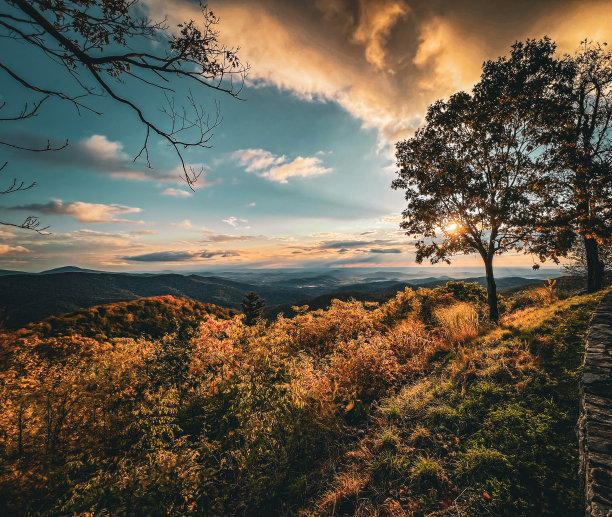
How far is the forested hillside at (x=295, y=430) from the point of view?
272 cm

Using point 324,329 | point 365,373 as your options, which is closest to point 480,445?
point 365,373

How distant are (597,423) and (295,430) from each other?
3.75 metres

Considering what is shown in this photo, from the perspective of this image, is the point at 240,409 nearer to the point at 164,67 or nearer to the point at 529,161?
the point at 164,67

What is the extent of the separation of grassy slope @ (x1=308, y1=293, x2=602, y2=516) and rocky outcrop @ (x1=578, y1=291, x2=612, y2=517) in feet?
1.36

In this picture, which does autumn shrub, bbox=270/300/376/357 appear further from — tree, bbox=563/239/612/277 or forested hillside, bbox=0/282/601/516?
tree, bbox=563/239/612/277

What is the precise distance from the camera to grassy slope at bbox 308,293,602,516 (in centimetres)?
246

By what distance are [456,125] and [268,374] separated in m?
11.1

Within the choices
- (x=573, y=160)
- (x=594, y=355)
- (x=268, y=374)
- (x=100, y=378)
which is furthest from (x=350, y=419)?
(x=573, y=160)

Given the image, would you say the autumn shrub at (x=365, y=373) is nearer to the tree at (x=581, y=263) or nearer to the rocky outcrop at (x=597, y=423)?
the rocky outcrop at (x=597, y=423)

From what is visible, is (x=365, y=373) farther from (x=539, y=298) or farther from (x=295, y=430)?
(x=539, y=298)

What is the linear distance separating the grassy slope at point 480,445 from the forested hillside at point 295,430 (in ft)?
0.06

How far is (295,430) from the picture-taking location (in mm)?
4043

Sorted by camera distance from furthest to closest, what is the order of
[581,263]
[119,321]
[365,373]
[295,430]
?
1. [581,263]
2. [119,321]
3. [365,373]
4. [295,430]

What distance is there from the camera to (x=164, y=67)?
3875 mm
